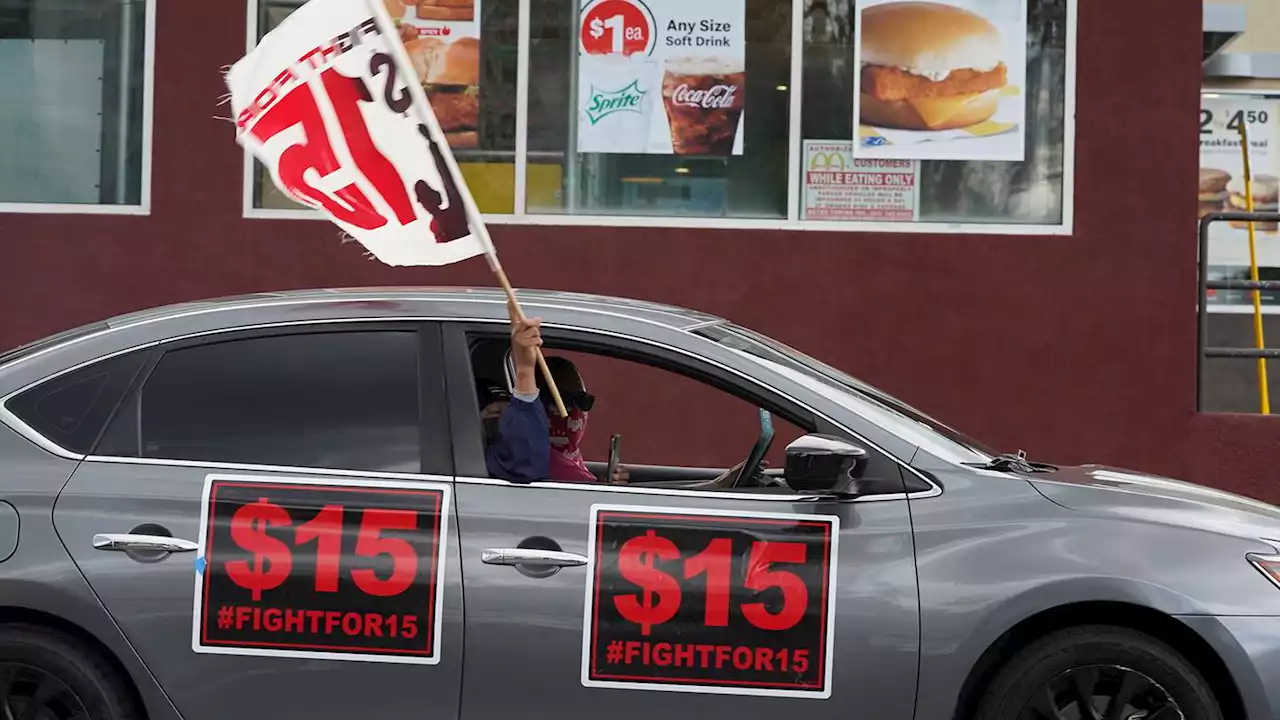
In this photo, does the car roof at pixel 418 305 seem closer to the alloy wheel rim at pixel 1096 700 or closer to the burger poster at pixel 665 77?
the alloy wheel rim at pixel 1096 700

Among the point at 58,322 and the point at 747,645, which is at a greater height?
the point at 58,322

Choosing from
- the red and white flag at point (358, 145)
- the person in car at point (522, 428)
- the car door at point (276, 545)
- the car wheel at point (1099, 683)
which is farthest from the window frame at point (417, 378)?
the car wheel at point (1099, 683)

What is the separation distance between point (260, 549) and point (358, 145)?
124cm

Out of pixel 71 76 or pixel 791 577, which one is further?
pixel 71 76

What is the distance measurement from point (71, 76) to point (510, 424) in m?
6.57

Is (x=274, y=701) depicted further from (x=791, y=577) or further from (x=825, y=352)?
(x=825, y=352)

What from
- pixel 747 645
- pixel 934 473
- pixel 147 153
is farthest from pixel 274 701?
pixel 147 153

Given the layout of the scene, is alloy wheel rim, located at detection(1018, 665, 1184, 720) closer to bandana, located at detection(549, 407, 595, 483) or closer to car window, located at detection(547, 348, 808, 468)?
bandana, located at detection(549, 407, 595, 483)

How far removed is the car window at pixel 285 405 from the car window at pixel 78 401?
0.05 meters

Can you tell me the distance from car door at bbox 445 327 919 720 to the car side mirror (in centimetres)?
6

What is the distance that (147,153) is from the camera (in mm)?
9438

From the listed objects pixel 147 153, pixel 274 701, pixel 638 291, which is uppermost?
pixel 147 153

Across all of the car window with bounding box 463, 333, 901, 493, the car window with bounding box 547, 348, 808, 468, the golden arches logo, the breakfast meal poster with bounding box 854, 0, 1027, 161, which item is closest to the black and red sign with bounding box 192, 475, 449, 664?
the car window with bounding box 463, 333, 901, 493

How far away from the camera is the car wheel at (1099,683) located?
403 cm
